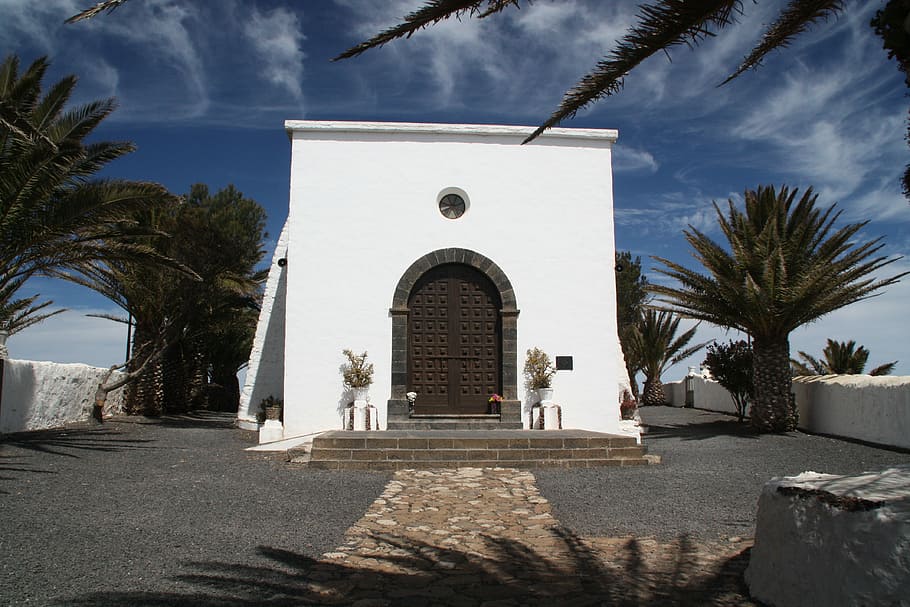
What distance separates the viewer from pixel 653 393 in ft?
84.5

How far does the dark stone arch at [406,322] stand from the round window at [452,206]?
0.74 m

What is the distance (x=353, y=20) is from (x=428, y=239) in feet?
25.7

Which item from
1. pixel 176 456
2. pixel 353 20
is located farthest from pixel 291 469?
pixel 353 20

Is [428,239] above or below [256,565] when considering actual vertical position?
above

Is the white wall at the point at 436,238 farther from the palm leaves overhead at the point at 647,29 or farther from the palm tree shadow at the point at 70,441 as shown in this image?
the palm leaves overhead at the point at 647,29

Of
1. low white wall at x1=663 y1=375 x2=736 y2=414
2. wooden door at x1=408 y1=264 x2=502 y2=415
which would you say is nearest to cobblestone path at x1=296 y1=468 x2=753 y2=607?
wooden door at x1=408 y1=264 x2=502 y2=415

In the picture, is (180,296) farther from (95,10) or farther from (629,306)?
(629,306)

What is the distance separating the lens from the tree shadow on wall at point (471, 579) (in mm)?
3758

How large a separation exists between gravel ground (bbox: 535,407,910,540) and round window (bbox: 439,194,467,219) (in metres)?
5.44

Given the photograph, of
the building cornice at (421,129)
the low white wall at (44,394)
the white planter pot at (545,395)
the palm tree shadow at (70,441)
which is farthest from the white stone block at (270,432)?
the building cornice at (421,129)

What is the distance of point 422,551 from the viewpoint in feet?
16.3

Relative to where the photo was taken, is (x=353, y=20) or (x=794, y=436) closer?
(x=353, y=20)

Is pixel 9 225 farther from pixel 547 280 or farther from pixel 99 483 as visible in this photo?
pixel 547 280

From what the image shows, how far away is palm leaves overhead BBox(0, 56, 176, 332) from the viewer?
359 inches
